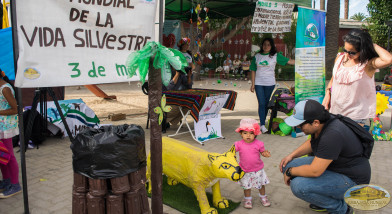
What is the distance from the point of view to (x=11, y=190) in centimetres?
361

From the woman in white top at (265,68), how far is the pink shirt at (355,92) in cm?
256

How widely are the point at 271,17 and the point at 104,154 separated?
16.4 ft

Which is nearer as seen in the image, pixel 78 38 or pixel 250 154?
pixel 78 38

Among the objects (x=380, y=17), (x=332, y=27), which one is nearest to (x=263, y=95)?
(x=332, y=27)

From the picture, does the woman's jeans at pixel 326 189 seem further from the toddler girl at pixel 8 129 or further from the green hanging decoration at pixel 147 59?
the toddler girl at pixel 8 129

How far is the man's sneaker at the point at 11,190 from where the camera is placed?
357 cm

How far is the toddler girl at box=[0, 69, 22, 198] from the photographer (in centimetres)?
342

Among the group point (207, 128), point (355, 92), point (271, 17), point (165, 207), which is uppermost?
point (271, 17)

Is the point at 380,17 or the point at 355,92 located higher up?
the point at 380,17

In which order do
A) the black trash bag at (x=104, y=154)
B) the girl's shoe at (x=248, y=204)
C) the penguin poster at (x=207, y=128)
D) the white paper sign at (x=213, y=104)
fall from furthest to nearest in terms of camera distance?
the penguin poster at (x=207, y=128), the white paper sign at (x=213, y=104), the girl's shoe at (x=248, y=204), the black trash bag at (x=104, y=154)

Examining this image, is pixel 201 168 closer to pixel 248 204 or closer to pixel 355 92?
pixel 248 204

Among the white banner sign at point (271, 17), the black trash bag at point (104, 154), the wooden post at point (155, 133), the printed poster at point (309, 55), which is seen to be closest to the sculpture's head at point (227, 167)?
the wooden post at point (155, 133)

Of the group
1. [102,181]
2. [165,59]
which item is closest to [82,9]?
[165,59]

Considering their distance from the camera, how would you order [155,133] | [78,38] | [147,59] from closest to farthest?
[147,59], [155,133], [78,38]
